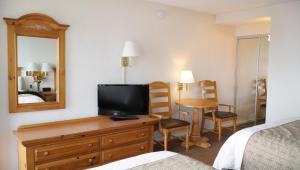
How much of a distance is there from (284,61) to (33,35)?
3684 mm

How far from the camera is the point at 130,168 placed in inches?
64.4

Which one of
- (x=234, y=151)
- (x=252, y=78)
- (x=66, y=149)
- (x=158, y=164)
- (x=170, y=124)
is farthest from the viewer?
(x=252, y=78)

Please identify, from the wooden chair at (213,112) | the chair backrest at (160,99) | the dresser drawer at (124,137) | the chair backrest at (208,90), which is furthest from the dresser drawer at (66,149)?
the chair backrest at (208,90)

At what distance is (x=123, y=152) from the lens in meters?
3.12

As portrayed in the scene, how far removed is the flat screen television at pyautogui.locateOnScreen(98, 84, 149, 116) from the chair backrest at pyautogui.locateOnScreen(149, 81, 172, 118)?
564 mm

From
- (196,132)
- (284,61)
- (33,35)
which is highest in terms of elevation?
(33,35)

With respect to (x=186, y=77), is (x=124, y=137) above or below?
below

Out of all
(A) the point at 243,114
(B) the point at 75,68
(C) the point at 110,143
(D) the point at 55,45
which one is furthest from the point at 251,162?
(A) the point at 243,114

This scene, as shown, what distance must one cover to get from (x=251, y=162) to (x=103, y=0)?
266 centimetres

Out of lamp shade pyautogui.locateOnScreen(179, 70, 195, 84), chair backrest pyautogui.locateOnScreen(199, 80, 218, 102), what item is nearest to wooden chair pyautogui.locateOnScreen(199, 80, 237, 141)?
chair backrest pyautogui.locateOnScreen(199, 80, 218, 102)

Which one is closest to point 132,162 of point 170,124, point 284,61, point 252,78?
point 170,124

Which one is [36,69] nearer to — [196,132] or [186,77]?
[186,77]

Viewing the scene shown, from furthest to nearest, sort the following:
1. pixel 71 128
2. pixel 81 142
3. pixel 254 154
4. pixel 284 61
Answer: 1. pixel 284 61
2. pixel 71 128
3. pixel 81 142
4. pixel 254 154

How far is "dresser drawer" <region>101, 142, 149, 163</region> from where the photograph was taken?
2.99m
